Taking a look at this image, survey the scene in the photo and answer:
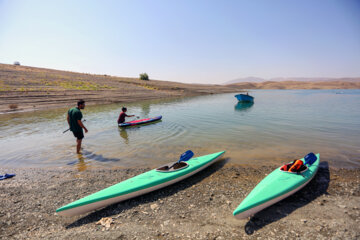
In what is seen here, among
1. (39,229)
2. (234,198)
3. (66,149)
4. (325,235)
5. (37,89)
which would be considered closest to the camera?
(325,235)

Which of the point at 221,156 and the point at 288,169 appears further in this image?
the point at 221,156

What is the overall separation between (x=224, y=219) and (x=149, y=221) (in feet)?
6.68

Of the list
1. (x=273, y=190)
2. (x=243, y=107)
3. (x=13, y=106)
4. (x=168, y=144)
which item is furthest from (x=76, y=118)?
(x=243, y=107)

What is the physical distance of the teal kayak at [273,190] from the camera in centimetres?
466

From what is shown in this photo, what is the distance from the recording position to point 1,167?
8.34 m

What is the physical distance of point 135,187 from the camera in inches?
225

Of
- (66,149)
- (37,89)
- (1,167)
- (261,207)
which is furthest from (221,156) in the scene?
(37,89)

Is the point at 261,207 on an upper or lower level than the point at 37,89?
lower

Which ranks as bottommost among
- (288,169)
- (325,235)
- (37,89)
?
(325,235)

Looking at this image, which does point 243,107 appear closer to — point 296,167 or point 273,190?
point 296,167

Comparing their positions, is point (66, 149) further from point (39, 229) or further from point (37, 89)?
point (37, 89)

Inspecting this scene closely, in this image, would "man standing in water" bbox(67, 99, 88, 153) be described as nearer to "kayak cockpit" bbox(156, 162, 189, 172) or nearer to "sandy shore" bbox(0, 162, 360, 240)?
"sandy shore" bbox(0, 162, 360, 240)

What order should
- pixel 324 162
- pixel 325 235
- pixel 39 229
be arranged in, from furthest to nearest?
pixel 324 162 < pixel 39 229 < pixel 325 235

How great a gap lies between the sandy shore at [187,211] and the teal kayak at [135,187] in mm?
251
